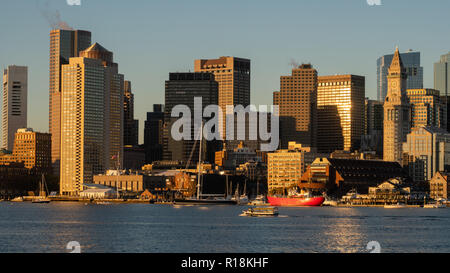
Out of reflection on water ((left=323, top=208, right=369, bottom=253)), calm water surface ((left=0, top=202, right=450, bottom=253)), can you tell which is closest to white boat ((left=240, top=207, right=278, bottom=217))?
calm water surface ((left=0, top=202, right=450, bottom=253))

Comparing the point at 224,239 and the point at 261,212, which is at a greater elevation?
the point at 224,239

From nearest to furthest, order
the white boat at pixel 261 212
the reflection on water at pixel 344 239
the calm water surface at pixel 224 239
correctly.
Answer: the reflection on water at pixel 344 239 < the calm water surface at pixel 224 239 < the white boat at pixel 261 212

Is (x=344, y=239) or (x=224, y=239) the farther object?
(x=344, y=239)

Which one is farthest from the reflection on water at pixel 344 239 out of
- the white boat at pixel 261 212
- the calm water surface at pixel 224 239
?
the white boat at pixel 261 212

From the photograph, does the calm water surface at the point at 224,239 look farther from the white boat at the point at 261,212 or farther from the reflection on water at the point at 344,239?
the white boat at the point at 261,212

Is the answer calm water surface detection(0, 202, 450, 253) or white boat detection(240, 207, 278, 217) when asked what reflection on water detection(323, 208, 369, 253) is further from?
white boat detection(240, 207, 278, 217)

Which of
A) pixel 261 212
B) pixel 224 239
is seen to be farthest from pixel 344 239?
pixel 261 212

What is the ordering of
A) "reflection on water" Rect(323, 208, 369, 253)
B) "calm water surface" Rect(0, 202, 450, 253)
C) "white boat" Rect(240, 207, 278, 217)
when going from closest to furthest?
"reflection on water" Rect(323, 208, 369, 253), "calm water surface" Rect(0, 202, 450, 253), "white boat" Rect(240, 207, 278, 217)

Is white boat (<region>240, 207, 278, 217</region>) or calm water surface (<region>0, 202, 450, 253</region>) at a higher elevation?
calm water surface (<region>0, 202, 450, 253</region>)

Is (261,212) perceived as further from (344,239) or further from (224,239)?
(224,239)
